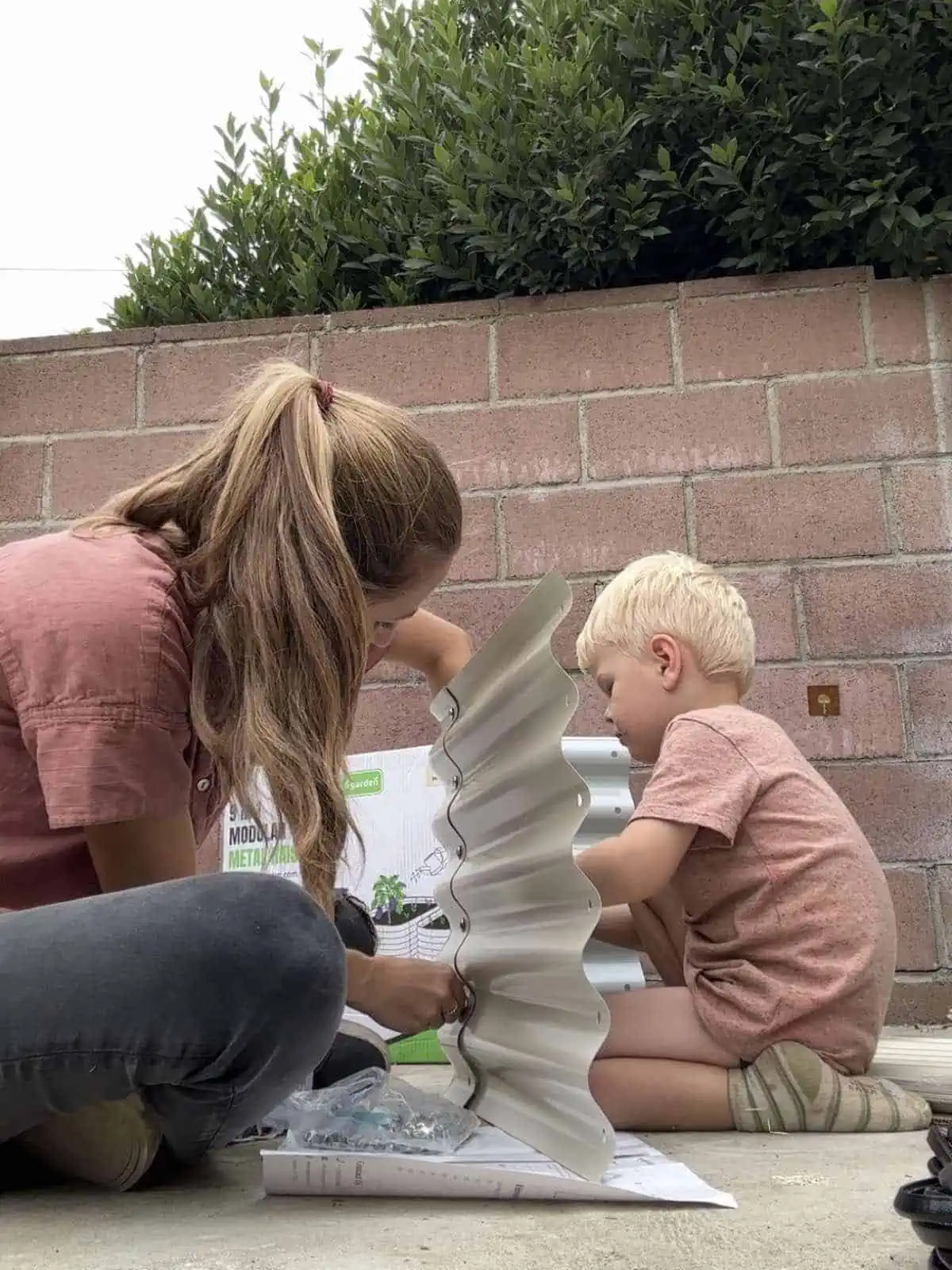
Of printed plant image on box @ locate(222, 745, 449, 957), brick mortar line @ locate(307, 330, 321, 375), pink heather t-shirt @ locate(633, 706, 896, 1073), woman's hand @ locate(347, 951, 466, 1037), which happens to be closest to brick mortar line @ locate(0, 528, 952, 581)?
printed plant image on box @ locate(222, 745, 449, 957)

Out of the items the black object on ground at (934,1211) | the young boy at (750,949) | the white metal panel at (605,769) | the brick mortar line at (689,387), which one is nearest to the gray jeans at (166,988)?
the black object on ground at (934,1211)

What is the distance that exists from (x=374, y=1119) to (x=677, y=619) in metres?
0.98

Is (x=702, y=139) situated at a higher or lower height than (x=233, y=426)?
higher

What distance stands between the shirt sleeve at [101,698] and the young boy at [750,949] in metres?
0.69

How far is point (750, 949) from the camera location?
5.47ft

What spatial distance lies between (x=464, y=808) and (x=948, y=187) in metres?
1.72

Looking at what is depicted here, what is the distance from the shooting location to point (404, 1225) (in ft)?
3.46

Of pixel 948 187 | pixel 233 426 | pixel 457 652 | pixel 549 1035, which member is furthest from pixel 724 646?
pixel 948 187

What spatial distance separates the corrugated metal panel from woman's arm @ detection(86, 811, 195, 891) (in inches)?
15.9

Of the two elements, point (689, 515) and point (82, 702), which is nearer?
point (82, 702)

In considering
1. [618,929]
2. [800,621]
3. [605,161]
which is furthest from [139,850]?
[605,161]

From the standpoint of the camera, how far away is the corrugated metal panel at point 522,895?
127 cm

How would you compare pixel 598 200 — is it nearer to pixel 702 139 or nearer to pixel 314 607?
pixel 702 139

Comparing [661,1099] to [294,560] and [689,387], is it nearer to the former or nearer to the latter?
[294,560]
